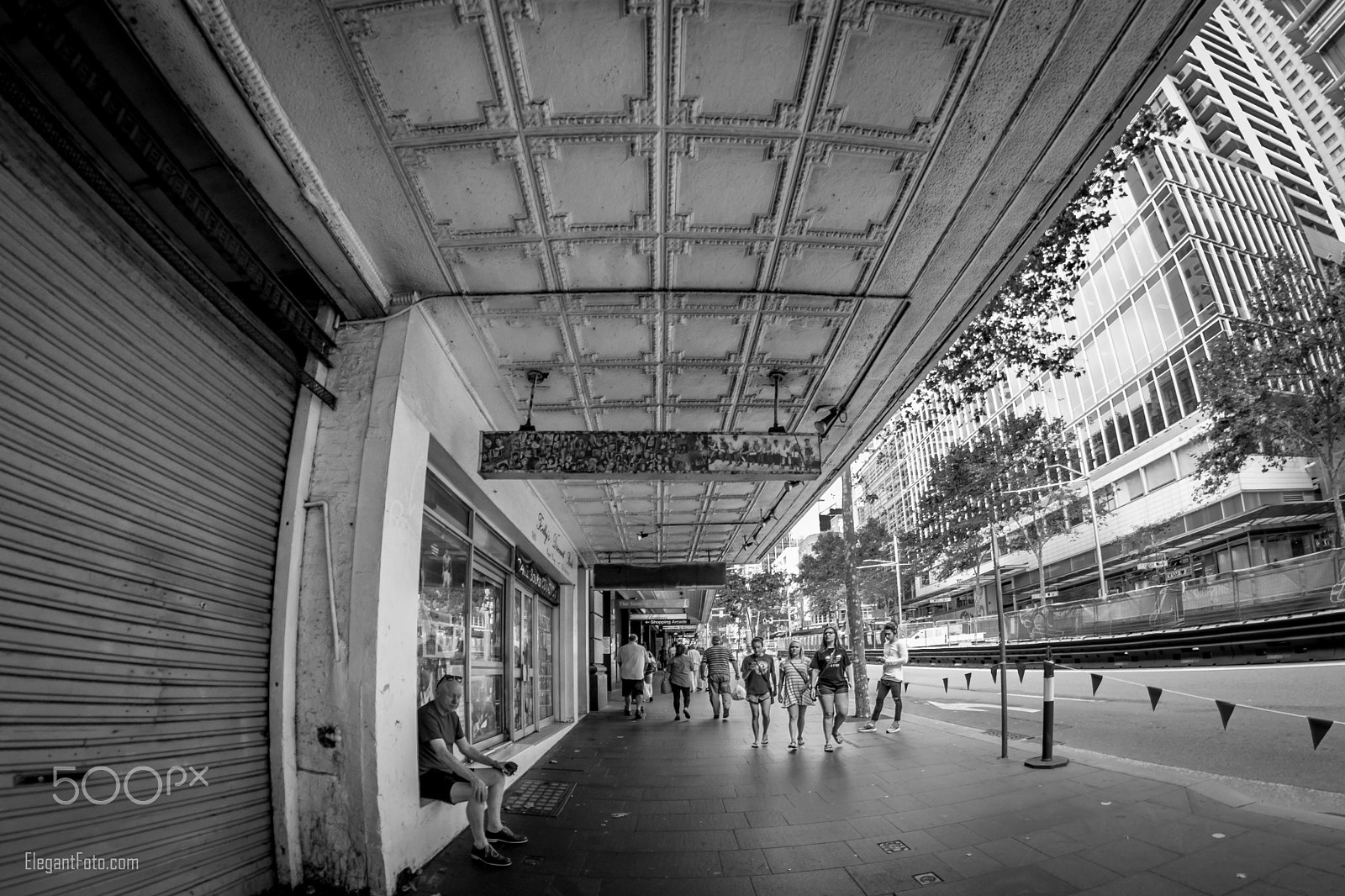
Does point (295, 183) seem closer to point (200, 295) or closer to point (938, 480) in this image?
point (200, 295)

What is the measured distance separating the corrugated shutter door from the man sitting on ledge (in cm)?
104

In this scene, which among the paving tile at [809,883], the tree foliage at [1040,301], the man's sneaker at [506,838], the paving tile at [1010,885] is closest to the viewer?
the paving tile at [1010,885]

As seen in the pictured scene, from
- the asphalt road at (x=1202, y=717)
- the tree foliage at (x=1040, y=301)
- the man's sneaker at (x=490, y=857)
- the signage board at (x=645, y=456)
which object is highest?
the tree foliage at (x=1040, y=301)

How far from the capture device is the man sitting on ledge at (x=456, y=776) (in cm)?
→ 453

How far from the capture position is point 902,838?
491 cm

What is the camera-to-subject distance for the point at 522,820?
565 cm

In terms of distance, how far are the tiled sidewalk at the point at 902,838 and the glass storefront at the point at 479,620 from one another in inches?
51.9

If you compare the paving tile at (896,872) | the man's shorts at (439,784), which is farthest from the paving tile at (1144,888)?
the man's shorts at (439,784)

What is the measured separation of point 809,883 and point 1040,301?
314 inches

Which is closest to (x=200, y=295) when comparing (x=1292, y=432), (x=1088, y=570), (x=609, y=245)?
(x=609, y=245)

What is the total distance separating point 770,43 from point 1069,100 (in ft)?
5.49

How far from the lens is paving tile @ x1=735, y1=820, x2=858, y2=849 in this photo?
4.90 m

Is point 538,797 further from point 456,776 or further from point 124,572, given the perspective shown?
point 124,572

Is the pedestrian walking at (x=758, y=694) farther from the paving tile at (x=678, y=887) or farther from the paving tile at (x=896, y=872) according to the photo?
the paving tile at (x=678, y=887)
